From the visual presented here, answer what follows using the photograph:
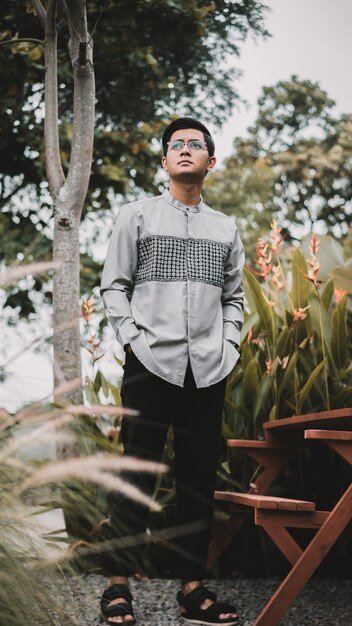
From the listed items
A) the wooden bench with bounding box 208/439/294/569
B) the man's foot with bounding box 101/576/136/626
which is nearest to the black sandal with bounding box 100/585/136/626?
the man's foot with bounding box 101/576/136/626

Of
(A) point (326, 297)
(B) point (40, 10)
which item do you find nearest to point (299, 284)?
(A) point (326, 297)

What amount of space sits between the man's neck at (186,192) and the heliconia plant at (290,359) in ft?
1.25

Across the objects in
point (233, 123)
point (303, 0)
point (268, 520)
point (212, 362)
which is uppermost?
point (303, 0)

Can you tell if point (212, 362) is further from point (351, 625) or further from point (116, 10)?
point (116, 10)

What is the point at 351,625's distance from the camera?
7.59 ft

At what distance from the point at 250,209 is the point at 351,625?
42.8 ft

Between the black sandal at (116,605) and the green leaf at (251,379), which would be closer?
the black sandal at (116,605)

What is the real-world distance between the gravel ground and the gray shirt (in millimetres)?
745

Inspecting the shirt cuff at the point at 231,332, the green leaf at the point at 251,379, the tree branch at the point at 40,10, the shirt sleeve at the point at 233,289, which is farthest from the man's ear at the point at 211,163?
the tree branch at the point at 40,10

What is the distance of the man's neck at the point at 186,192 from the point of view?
2510 millimetres

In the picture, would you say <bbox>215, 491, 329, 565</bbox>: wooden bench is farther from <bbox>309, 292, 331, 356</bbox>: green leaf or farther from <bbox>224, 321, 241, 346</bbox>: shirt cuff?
<bbox>309, 292, 331, 356</bbox>: green leaf

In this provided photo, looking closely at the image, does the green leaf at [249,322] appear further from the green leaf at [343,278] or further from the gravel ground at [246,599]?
the gravel ground at [246,599]

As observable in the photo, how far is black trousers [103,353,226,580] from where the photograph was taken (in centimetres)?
229

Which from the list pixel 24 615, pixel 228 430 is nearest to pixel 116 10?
pixel 228 430
